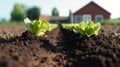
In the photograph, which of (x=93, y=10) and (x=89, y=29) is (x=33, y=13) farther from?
(x=89, y=29)

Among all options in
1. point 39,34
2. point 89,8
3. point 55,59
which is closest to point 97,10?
point 89,8

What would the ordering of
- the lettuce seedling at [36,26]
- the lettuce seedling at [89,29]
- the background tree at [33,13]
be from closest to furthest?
1. the lettuce seedling at [89,29]
2. the lettuce seedling at [36,26]
3. the background tree at [33,13]

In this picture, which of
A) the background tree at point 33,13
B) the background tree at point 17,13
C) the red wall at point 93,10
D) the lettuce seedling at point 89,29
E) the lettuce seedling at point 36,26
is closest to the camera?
the lettuce seedling at point 89,29

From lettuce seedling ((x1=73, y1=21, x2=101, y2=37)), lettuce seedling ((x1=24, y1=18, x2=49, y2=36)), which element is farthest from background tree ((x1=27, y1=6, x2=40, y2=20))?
lettuce seedling ((x1=73, y1=21, x2=101, y2=37))

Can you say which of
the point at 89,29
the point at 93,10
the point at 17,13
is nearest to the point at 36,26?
the point at 89,29

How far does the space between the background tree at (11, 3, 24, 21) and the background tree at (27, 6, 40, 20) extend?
1.36 metres

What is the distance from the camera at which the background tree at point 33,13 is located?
186 ft

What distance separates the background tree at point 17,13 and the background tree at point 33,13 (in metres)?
1.36

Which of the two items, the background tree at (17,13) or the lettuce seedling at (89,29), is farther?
the background tree at (17,13)

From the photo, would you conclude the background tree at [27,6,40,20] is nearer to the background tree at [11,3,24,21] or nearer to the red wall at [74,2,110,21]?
the background tree at [11,3,24,21]

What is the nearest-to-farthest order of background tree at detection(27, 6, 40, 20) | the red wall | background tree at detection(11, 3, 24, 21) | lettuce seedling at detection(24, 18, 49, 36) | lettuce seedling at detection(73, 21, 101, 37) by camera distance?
lettuce seedling at detection(73, 21, 101, 37) → lettuce seedling at detection(24, 18, 49, 36) → the red wall → background tree at detection(11, 3, 24, 21) → background tree at detection(27, 6, 40, 20)

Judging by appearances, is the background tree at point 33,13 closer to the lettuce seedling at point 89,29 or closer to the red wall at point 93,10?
the red wall at point 93,10

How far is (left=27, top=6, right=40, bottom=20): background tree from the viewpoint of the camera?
56.5m

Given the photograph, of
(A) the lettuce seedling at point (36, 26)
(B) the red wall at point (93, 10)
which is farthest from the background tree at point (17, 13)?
(A) the lettuce seedling at point (36, 26)
